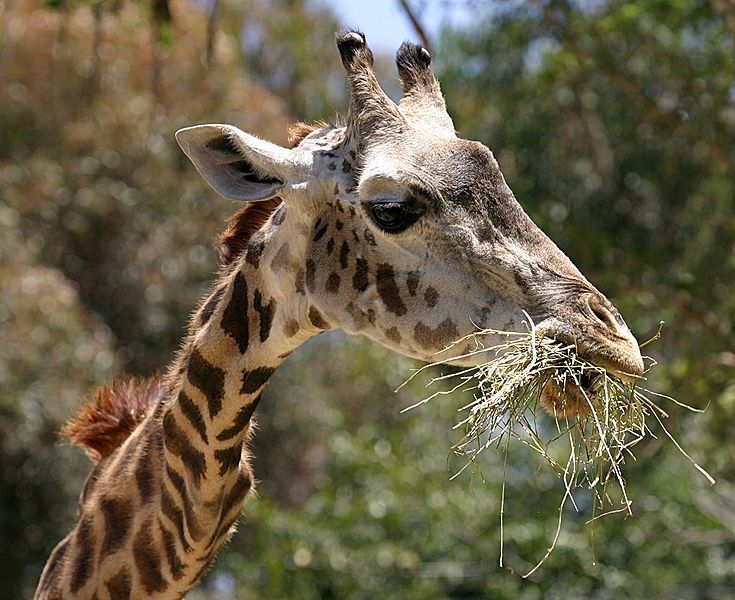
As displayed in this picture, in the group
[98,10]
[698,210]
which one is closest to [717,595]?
[698,210]

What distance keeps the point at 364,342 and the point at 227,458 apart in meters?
12.4

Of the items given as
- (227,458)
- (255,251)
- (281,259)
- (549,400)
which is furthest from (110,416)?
(549,400)

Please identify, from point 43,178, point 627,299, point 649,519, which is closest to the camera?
point 627,299

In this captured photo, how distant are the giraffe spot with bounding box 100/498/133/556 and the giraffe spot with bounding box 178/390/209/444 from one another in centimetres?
45

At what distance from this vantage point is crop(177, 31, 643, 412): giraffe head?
3432 mm

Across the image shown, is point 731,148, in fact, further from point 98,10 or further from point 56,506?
point 56,506

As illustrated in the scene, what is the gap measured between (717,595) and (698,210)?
3.88 metres

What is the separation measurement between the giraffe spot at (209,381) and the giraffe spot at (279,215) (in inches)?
19.7

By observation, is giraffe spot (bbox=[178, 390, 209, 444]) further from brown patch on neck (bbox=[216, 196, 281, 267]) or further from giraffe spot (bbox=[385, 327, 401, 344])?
giraffe spot (bbox=[385, 327, 401, 344])

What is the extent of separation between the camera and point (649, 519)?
11008mm

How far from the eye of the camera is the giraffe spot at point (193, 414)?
397 centimetres

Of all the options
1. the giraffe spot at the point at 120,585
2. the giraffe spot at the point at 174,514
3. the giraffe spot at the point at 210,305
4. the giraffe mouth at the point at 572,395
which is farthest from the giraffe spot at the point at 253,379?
the giraffe mouth at the point at 572,395

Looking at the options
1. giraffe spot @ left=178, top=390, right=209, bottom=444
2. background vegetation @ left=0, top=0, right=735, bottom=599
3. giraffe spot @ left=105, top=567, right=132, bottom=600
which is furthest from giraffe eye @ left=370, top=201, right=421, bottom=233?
background vegetation @ left=0, top=0, right=735, bottom=599

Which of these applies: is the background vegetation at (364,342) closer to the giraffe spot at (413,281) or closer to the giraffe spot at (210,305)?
the giraffe spot at (210,305)
